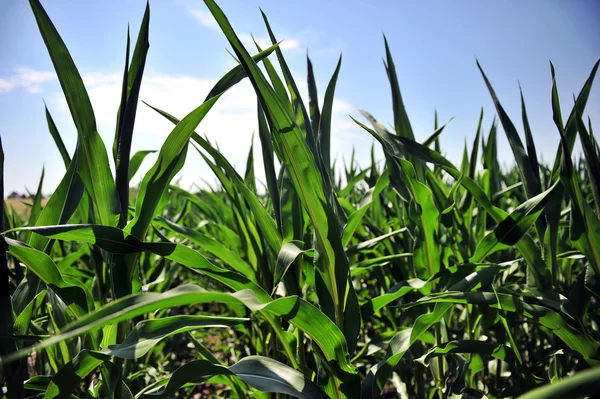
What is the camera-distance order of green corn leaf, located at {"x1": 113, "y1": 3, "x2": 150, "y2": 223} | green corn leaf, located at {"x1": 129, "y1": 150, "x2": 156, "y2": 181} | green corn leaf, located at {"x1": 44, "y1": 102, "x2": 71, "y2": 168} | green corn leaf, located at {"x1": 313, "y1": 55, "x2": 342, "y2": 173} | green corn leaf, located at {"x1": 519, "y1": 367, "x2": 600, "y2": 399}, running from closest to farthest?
1. green corn leaf, located at {"x1": 519, "y1": 367, "x2": 600, "y2": 399}
2. green corn leaf, located at {"x1": 113, "y1": 3, "x2": 150, "y2": 223}
3. green corn leaf, located at {"x1": 313, "y1": 55, "x2": 342, "y2": 173}
4. green corn leaf, located at {"x1": 44, "y1": 102, "x2": 71, "y2": 168}
5. green corn leaf, located at {"x1": 129, "y1": 150, "x2": 156, "y2": 181}

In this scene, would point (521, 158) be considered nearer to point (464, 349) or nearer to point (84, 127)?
point (464, 349)

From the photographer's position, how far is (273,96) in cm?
45

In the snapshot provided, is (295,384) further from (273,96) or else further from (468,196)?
(468,196)

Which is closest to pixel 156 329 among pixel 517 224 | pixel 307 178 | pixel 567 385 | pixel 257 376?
pixel 257 376

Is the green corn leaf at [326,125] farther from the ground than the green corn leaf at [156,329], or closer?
farther from the ground

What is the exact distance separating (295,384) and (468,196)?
65 cm

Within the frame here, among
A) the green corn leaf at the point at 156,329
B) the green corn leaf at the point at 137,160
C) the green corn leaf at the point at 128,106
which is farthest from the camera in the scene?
the green corn leaf at the point at 137,160

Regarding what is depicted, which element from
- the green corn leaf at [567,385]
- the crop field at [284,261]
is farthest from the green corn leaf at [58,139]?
the green corn leaf at [567,385]

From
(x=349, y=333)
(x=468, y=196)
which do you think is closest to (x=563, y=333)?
(x=349, y=333)

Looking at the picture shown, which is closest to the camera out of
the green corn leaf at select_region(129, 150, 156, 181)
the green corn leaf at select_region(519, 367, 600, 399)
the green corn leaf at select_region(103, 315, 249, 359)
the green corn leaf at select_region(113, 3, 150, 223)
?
the green corn leaf at select_region(519, 367, 600, 399)

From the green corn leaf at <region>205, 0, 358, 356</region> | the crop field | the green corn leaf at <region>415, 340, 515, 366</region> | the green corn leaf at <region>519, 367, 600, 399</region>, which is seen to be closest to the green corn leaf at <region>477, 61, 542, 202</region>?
the crop field

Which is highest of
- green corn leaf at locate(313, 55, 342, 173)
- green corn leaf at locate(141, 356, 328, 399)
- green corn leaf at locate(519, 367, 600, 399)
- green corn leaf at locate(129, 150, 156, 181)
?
green corn leaf at locate(129, 150, 156, 181)

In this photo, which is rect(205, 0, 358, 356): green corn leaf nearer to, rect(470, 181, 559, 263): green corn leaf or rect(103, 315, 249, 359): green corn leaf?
rect(103, 315, 249, 359): green corn leaf

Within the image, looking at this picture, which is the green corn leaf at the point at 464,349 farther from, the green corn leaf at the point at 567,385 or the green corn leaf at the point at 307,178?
the green corn leaf at the point at 567,385
